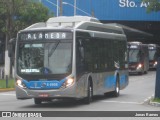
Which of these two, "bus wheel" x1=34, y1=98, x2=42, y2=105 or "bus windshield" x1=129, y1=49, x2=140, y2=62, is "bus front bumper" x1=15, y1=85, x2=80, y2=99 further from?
"bus windshield" x1=129, y1=49, x2=140, y2=62

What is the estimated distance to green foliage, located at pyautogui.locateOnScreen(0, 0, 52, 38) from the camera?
40469 mm

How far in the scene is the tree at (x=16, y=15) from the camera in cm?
4034

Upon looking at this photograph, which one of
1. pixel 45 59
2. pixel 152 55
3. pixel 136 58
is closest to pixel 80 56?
pixel 45 59

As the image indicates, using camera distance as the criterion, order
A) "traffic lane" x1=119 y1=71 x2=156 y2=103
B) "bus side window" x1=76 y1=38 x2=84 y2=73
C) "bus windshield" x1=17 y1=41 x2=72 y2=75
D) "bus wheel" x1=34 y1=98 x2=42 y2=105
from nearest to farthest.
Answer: "bus windshield" x1=17 y1=41 x2=72 y2=75 → "bus side window" x1=76 y1=38 x2=84 y2=73 → "bus wheel" x1=34 y1=98 x2=42 y2=105 → "traffic lane" x1=119 y1=71 x2=156 y2=103

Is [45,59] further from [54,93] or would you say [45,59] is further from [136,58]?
[136,58]

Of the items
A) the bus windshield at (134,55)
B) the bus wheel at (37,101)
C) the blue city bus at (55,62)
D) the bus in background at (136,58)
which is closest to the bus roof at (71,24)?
the blue city bus at (55,62)

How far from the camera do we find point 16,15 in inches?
1720

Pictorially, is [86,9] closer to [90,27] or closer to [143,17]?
[143,17]

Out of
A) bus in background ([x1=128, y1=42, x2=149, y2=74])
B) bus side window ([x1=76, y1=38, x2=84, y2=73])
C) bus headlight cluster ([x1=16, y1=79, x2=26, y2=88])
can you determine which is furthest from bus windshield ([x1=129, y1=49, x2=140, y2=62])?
bus headlight cluster ([x1=16, y1=79, x2=26, y2=88])

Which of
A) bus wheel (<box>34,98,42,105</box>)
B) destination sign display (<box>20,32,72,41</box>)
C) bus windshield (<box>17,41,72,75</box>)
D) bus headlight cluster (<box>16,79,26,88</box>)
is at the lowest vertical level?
bus wheel (<box>34,98,42,105</box>)

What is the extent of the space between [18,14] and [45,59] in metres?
23.9

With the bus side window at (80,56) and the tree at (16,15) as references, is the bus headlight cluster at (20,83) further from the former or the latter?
the tree at (16,15)

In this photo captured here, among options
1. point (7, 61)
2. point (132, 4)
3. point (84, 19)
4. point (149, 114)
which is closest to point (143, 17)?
point (132, 4)

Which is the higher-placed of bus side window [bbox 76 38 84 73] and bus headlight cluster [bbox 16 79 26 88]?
bus side window [bbox 76 38 84 73]
